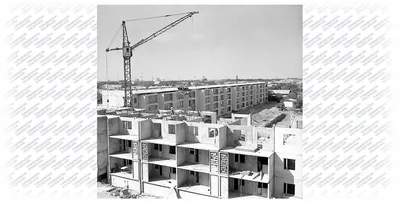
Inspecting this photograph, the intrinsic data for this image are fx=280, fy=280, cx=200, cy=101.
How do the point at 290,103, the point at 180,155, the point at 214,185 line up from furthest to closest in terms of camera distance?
the point at 290,103 → the point at 180,155 → the point at 214,185

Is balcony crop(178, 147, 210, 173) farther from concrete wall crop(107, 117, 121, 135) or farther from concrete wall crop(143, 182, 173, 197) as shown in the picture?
concrete wall crop(107, 117, 121, 135)

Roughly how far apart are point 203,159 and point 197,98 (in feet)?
84.1

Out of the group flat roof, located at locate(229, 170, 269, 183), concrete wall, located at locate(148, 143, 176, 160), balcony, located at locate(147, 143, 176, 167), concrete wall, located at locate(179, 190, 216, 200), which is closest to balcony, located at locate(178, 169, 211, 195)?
concrete wall, located at locate(179, 190, 216, 200)

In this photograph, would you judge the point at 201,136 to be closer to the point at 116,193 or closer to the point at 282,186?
the point at 282,186

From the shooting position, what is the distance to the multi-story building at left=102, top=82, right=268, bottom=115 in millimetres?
35062

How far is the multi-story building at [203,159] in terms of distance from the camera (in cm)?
1720

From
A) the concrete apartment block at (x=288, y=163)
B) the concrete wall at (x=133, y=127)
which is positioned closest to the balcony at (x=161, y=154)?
the concrete wall at (x=133, y=127)

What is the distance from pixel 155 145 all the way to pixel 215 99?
2856cm

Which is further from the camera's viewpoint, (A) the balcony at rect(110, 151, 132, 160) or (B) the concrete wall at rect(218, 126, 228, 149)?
(A) the balcony at rect(110, 151, 132, 160)

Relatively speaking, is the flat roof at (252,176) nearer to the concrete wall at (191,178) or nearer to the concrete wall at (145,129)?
the concrete wall at (191,178)

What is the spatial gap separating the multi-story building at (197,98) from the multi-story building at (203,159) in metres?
10.9

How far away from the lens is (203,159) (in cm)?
1939

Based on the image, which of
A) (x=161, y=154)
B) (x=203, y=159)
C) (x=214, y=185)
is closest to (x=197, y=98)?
(x=161, y=154)

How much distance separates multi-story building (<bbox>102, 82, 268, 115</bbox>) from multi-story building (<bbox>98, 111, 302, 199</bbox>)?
1088cm
